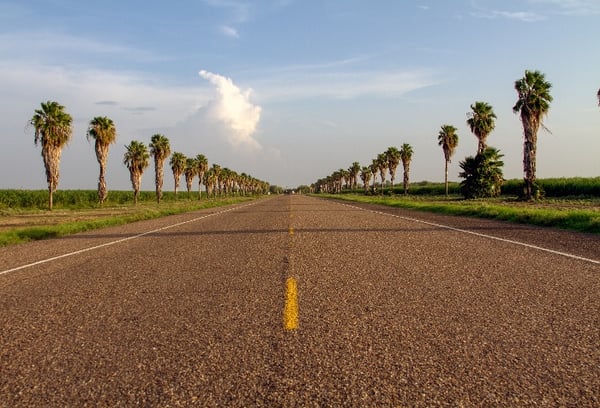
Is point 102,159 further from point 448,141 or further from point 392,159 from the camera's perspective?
point 392,159

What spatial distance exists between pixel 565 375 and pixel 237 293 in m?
3.88

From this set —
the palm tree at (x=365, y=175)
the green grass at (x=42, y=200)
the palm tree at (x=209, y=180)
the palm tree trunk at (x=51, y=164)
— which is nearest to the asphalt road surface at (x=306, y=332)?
the palm tree trunk at (x=51, y=164)

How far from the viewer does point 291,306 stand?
5.26 metres

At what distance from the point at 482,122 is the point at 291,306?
57.7 m

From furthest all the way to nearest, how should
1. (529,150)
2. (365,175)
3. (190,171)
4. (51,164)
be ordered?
(365,175)
(190,171)
(51,164)
(529,150)

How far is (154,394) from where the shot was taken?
121 inches

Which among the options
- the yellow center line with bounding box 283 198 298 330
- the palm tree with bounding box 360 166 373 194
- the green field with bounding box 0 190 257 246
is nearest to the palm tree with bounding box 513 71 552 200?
the green field with bounding box 0 190 257 246

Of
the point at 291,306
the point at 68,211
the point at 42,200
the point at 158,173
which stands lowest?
the point at 68,211

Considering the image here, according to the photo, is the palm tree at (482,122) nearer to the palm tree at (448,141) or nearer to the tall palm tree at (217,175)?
the palm tree at (448,141)

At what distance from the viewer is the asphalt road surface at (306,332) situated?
307cm

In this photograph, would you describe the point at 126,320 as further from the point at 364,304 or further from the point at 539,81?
the point at 539,81

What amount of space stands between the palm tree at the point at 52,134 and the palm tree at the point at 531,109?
43919mm

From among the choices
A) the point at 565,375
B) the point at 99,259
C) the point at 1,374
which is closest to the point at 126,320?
the point at 1,374

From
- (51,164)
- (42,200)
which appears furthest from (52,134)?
(42,200)
